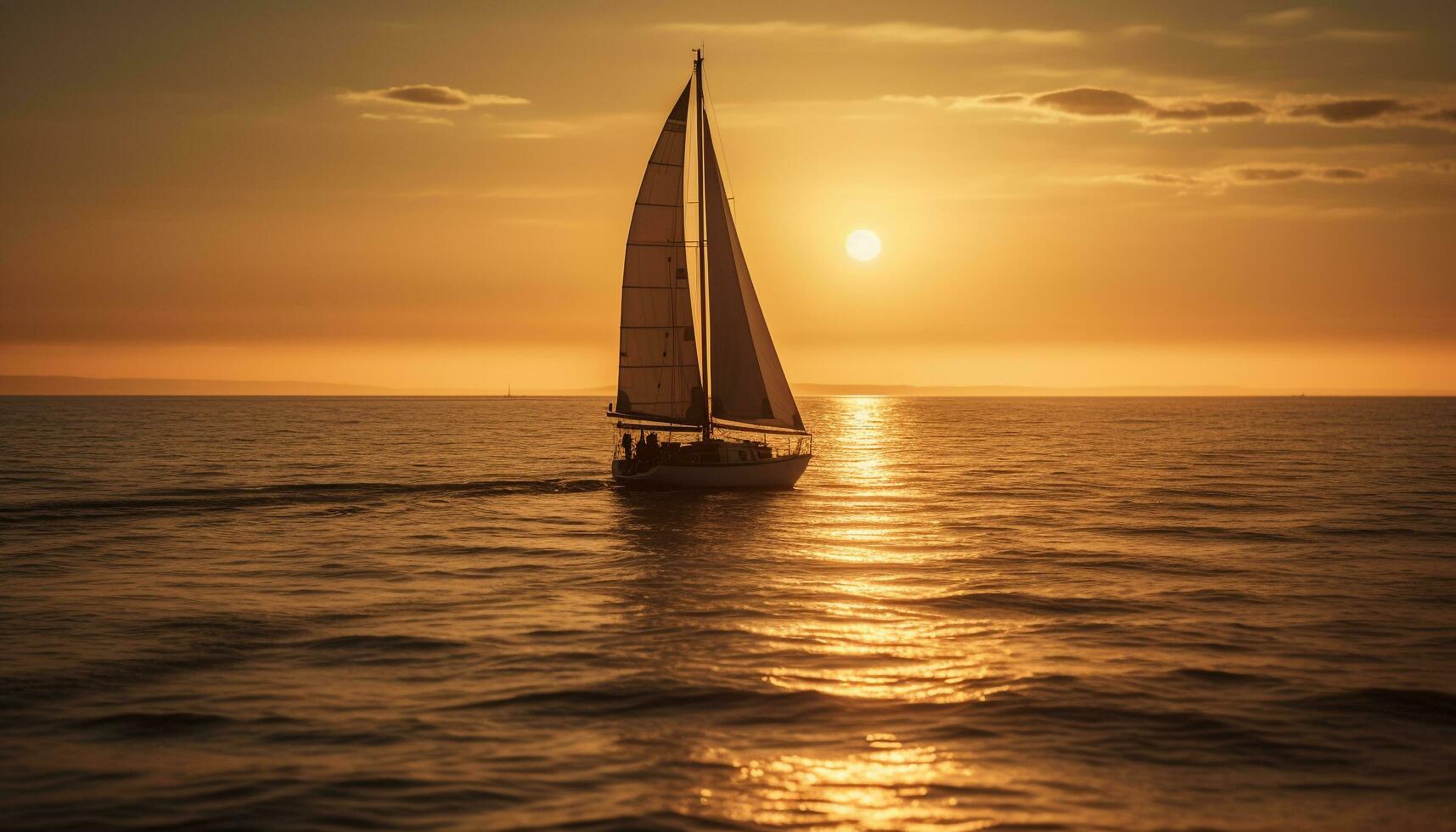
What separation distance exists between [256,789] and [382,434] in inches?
6067

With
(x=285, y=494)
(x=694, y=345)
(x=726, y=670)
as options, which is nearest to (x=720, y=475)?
(x=694, y=345)

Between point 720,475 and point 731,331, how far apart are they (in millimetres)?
7150

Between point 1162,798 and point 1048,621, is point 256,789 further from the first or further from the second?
point 1048,621

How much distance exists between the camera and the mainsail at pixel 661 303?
55.9m

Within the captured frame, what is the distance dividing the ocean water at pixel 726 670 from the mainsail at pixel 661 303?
6368 mm

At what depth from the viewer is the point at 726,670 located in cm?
2242

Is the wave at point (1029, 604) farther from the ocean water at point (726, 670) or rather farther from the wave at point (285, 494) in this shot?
the wave at point (285, 494)

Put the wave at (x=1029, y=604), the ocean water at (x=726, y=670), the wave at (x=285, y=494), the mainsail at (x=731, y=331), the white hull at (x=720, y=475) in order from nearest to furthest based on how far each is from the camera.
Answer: the ocean water at (x=726, y=670) < the wave at (x=1029, y=604) < the wave at (x=285, y=494) < the white hull at (x=720, y=475) < the mainsail at (x=731, y=331)

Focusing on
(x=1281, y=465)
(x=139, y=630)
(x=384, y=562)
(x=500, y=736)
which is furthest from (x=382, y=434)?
(x=500, y=736)

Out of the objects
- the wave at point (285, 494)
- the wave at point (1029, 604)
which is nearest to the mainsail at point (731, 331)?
the wave at point (285, 494)

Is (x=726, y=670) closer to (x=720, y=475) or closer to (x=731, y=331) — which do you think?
(x=720, y=475)

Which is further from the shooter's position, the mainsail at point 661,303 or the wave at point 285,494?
the mainsail at point 661,303

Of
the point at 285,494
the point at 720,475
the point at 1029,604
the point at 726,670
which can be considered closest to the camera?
the point at 726,670

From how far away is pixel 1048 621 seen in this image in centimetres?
2728
